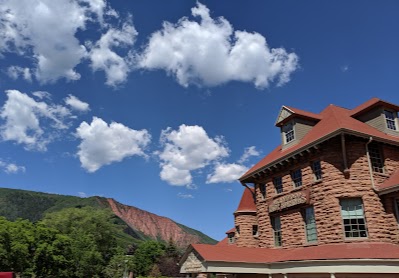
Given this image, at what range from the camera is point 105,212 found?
2304 inches

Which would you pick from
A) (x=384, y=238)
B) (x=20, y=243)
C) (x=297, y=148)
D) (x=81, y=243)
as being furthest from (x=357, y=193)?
(x=81, y=243)

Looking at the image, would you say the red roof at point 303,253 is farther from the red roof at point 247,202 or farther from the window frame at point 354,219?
the red roof at point 247,202

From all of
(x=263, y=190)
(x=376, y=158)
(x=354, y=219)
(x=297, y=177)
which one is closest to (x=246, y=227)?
(x=263, y=190)

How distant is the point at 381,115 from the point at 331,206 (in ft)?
21.1

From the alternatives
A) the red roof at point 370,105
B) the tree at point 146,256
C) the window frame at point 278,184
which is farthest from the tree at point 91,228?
the red roof at point 370,105

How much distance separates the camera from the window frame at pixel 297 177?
20.9 m

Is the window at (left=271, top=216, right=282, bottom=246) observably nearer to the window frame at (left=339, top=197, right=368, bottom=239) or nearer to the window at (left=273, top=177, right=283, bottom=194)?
the window at (left=273, top=177, right=283, bottom=194)

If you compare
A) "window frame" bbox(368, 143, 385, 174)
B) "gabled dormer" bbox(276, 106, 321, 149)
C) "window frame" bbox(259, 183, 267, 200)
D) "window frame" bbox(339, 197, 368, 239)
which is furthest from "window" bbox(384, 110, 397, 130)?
"window frame" bbox(259, 183, 267, 200)

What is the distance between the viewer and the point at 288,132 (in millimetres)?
23406

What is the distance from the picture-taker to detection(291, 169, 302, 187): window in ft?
68.7

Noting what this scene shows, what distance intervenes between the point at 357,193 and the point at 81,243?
34973 mm

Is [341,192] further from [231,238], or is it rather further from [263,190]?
[231,238]

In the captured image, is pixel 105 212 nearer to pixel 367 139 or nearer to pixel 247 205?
pixel 247 205

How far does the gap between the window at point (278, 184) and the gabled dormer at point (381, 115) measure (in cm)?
600
